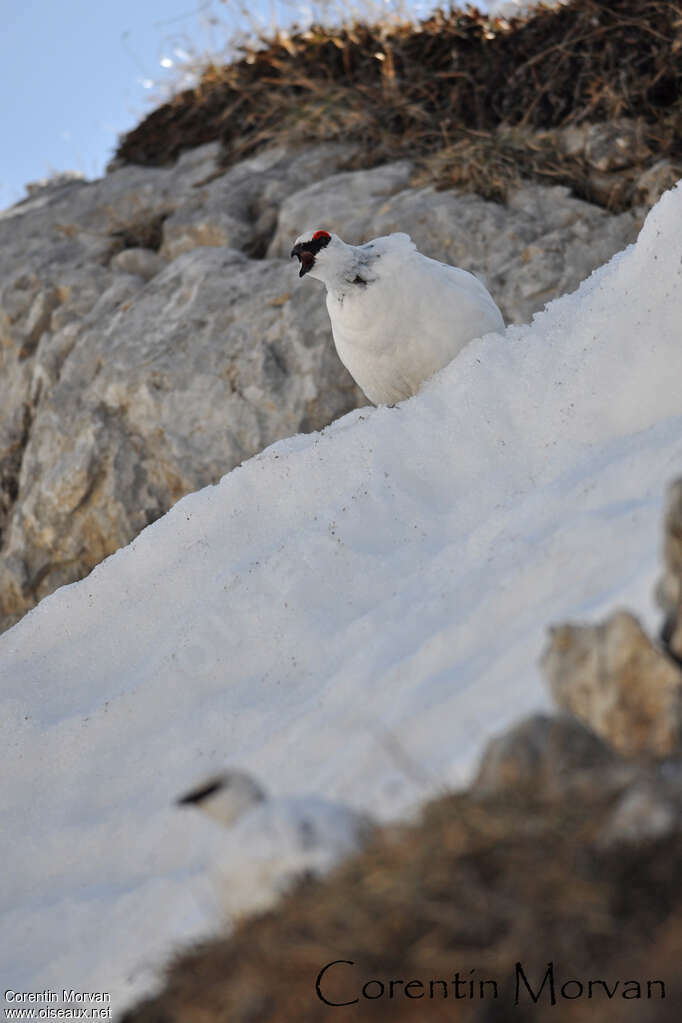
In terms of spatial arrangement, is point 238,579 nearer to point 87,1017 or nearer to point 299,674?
point 299,674

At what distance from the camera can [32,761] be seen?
3.32 metres

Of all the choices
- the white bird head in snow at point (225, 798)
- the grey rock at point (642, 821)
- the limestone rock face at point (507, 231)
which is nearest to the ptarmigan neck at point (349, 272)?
the limestone rock face at point (507, 231)

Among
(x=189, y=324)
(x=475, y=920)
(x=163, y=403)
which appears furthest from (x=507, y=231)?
(x=475, y=920)

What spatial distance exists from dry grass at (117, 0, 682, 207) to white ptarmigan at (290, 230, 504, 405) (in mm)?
2919

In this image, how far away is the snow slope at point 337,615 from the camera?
2375 millimetres

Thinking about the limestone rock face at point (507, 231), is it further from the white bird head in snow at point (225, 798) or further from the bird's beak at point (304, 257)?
the white bird head in snow at point (225, 798)

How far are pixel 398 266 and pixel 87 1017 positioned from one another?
Answer: 3.23 metres

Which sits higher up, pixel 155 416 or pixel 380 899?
pixel 380 899

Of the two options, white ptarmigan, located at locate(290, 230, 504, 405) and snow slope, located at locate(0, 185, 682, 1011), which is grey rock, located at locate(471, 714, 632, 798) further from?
white ptarmigan, located at locate(290, 230, 504, 405)

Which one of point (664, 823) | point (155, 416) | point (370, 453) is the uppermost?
point (664, 823)

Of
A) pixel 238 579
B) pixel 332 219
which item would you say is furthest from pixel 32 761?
pixel 332 219

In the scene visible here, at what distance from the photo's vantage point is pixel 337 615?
3203 mm

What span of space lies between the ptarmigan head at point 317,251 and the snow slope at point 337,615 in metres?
0.73

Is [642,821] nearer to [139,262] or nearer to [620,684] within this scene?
[620,684]
